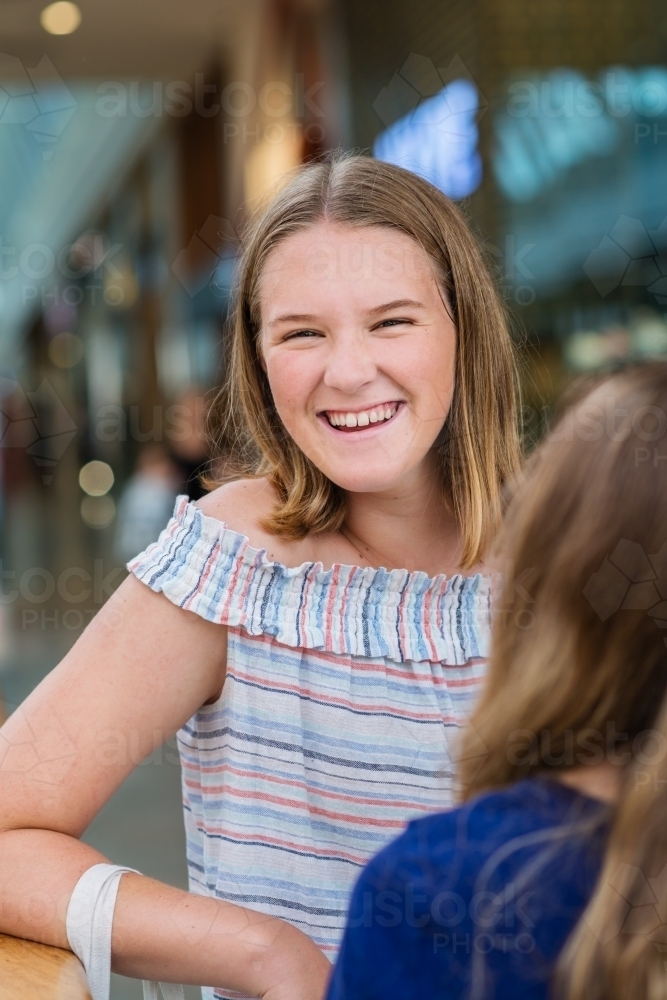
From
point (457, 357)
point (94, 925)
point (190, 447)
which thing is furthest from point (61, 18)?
point (94, 925)

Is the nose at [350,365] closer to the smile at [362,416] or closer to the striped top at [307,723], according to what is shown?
the smile at [362,416]

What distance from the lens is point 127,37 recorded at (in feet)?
26.6

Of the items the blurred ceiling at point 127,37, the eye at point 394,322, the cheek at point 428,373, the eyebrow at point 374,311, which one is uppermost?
the blurred ceiling at point 127,37

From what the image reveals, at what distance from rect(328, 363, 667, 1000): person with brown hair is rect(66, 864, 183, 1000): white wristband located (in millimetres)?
372

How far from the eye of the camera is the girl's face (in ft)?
4.03

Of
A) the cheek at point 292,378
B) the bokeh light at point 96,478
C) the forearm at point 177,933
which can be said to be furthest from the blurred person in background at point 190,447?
the bokeh light at point 96,478

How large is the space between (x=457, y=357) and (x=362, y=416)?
0.60ft

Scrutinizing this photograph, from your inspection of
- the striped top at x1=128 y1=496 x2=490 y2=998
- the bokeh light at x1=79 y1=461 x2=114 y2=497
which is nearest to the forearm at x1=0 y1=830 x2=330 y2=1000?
the striped top at x1=128 y1=496 x2=490 y2=998

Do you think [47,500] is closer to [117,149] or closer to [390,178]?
[117,149]

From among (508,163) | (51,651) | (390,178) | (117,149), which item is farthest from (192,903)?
(117,149)

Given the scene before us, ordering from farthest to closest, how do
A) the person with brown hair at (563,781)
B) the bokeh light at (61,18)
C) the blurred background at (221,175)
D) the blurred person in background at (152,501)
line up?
the bokeh light at (61,18) < the blurred person in background at (152,501) < the blurred background at (221,175) < the person with brown hair at (563,781)

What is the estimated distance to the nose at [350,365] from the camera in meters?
1.22

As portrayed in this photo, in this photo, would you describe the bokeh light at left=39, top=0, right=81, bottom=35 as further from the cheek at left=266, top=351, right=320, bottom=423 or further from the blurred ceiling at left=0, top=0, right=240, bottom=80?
the cheek at left=266, top=351, right=320, bottom=423

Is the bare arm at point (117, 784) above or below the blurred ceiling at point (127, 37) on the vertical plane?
below
